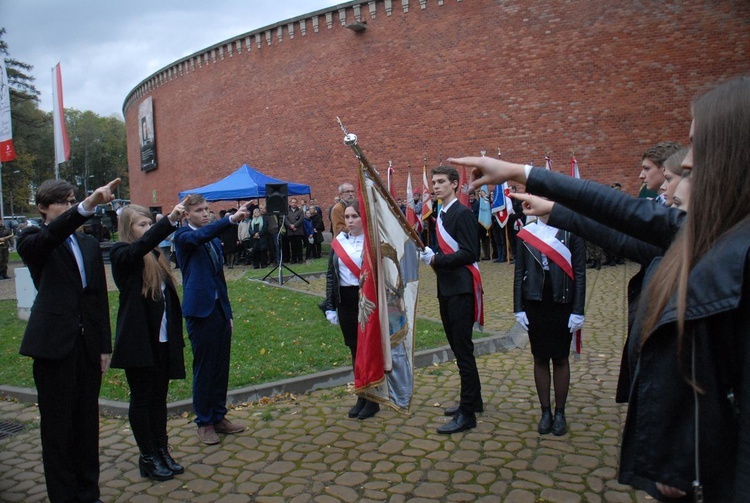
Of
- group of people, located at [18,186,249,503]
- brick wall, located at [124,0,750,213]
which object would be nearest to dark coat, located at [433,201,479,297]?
group of people, located at [18,186,249,503]

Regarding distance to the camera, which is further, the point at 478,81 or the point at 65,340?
the point at 478,81

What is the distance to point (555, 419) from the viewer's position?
5.04 meters

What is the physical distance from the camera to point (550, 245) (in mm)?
5051

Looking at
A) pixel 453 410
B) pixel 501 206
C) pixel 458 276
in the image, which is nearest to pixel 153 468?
pixel 453 410

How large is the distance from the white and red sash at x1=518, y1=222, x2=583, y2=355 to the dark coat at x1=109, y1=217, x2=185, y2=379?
2.96m

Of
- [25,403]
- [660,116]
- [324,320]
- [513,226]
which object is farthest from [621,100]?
[25,403]

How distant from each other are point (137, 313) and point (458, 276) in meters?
2.68

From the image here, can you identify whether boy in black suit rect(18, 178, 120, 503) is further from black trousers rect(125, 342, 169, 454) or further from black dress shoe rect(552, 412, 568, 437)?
black dress shoe rect(552, 412, 568, 437)

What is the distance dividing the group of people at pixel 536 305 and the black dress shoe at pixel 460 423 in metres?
0.01

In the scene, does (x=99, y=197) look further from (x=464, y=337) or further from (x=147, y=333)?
(x=464, y=337)

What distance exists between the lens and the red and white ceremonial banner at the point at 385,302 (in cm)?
481

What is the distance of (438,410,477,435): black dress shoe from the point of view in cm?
504

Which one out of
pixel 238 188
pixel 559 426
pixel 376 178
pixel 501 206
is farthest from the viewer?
pixel 501 206

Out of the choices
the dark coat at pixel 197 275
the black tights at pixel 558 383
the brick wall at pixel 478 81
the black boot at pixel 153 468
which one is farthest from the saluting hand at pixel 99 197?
the brick wall at pixel 478 81
